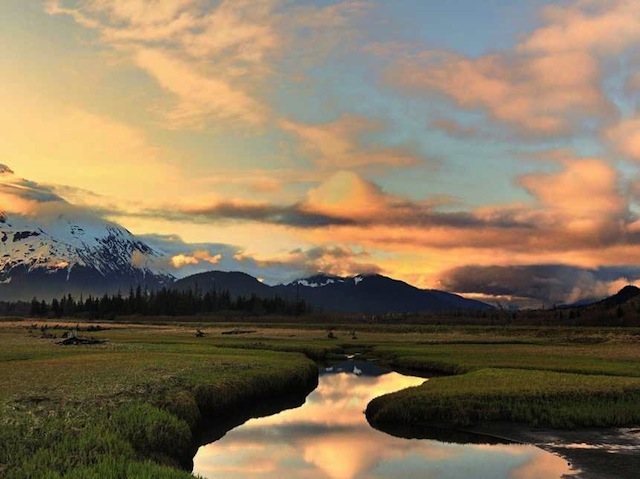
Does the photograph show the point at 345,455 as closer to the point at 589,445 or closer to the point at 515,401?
the point at 589,445

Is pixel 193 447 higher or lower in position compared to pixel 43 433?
lower

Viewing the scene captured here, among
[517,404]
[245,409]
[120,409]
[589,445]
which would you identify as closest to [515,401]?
[517,404]

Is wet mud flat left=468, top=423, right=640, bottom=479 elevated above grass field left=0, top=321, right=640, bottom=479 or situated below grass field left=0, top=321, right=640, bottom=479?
below

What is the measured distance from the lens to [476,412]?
38781 millimetres

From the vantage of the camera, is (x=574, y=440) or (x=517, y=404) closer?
(x=574, y=440)

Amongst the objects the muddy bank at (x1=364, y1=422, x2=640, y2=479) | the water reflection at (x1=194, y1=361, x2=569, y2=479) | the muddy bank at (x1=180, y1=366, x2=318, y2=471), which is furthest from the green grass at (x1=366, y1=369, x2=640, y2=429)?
the muddy bank at (x1=180, y1=366, x2=318, y2=471)

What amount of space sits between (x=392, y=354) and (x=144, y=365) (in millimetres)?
49415

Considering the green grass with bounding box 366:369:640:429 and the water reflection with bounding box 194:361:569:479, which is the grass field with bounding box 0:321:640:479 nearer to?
the green grass with bounding box 366:369:640:429

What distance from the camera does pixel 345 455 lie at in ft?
104

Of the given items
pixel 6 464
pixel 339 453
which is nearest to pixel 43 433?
pixel 6 464

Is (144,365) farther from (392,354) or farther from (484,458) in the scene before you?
(392,354)

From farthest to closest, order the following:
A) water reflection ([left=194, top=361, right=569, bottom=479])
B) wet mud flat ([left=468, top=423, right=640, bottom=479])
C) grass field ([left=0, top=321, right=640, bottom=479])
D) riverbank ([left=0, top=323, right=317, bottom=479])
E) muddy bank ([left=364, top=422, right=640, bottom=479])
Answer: water reflection ([left=194, top=361, right=569, bottom=479])
muddy bank ([left=364, top=422, right=640, bottom=479])
wet mud flat ([left=468, top=423, right=640, bottom=479])
grass field ([left=0, top=321, right=640, bottom=479])
riverbank ([left=0, top=323, right=317, bottom=479])

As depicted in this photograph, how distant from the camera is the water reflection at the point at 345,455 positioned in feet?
92.6

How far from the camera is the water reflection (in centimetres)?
2823
